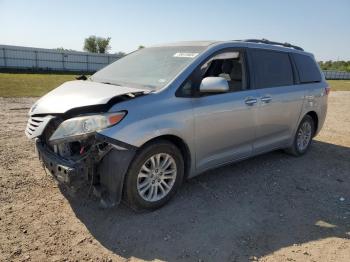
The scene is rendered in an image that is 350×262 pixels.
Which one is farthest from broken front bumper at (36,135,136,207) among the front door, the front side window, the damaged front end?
the front side window

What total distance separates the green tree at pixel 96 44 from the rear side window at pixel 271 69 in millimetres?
78524

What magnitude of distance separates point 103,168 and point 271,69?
3.28m

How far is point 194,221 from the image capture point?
4.02 m

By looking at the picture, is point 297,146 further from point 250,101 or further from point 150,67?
point 150,67

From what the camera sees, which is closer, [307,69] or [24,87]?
[307,69]

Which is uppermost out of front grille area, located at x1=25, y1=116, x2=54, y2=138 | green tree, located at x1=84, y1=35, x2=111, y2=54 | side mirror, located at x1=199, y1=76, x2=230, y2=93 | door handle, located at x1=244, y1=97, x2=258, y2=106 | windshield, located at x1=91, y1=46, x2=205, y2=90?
green tree, located at x1=84, y1=35, x2=111, y2=54

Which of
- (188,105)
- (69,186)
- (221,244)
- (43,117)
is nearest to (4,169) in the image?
(43,117)

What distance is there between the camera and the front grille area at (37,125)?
12.7ft

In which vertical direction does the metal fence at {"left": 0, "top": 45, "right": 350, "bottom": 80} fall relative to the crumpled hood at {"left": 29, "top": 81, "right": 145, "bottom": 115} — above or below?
above

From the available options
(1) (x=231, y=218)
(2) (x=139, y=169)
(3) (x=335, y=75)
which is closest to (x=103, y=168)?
(2) (x=139, y=169)

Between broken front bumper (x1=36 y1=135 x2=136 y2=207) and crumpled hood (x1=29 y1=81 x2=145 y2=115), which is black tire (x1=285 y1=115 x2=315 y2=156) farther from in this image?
broken front bumper (x1=36 y1=135 x2=136 y2=207)

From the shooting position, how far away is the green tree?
267 feet

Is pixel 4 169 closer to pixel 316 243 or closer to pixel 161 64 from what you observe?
pixel 161 64

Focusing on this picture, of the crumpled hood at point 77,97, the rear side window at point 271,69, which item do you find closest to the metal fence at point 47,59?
the rear side window at point 271,69
